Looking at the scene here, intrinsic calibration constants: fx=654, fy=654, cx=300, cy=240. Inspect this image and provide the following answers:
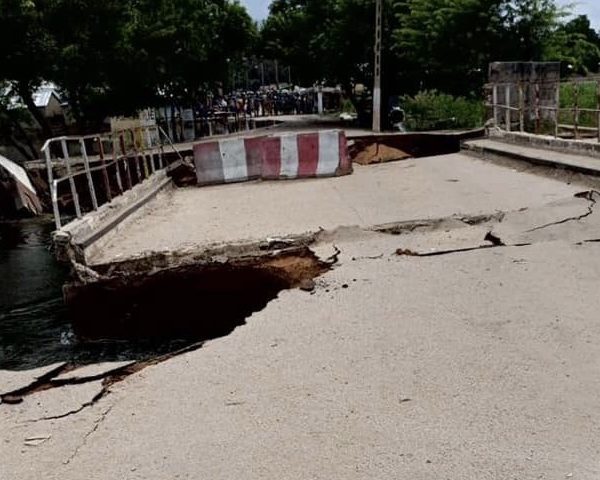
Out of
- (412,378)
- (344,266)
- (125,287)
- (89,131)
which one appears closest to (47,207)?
(89,131)

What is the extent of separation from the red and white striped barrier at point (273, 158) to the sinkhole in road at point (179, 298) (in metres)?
6.89

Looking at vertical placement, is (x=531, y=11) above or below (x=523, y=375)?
above

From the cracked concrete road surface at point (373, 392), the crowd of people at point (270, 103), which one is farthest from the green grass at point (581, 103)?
the crowd of people at point (270, 103)

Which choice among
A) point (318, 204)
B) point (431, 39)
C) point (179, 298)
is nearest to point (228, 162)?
point (318, 204)

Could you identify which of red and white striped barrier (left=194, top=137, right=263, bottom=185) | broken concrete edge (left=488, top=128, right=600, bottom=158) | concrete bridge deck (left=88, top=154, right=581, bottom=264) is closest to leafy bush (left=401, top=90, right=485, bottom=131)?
broken concrete edge (left=488, top=128, right=600, bottom=158)

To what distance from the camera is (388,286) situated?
19.5ft

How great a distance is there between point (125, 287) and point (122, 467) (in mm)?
3903

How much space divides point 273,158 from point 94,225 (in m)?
6.48

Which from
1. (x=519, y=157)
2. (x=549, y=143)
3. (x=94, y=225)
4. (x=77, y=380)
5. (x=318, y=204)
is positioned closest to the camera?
(x=77, y=380)

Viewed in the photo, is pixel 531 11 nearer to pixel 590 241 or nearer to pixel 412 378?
pixel 590 241

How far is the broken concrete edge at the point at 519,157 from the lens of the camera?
10133 mm

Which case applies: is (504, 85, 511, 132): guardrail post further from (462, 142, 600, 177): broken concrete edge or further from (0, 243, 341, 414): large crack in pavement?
(0, 243, 341, 414): large crack in pavement

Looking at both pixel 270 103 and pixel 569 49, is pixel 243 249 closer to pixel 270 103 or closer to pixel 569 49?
pixel 569 49

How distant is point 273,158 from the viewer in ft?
46.4
